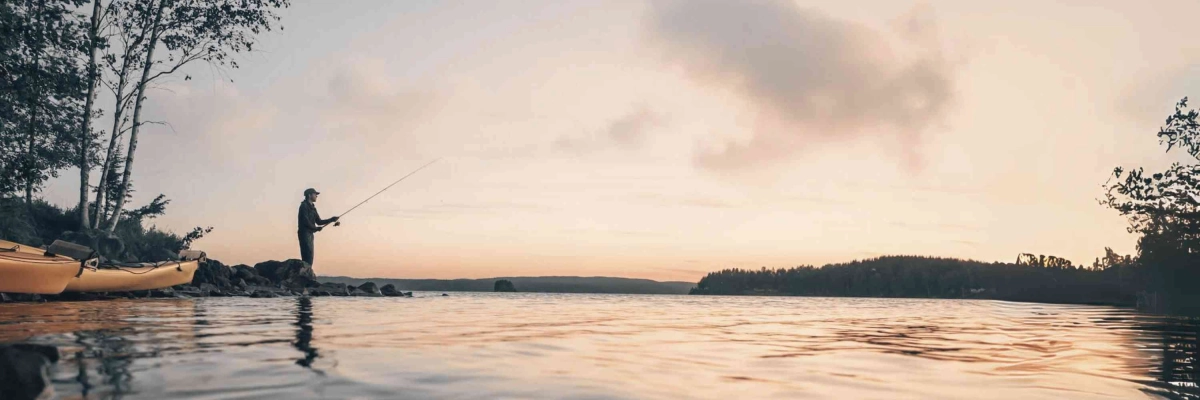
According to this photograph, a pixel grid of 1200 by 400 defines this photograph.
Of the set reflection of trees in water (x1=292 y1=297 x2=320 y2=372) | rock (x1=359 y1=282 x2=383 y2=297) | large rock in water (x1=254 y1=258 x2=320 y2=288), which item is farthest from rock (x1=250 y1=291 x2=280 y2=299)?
reflection of trees in water (x1=292 y1=297 x2=320 y2=372)

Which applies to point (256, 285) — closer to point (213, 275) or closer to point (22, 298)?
point (213, 275)

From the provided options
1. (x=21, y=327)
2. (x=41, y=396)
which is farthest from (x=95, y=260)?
(x=41, y=396)

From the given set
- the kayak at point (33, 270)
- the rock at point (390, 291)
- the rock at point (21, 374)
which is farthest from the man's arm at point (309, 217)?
the rock at point (21, 374)

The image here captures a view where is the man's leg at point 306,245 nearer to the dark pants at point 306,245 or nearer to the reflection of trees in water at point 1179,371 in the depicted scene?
the dark pants at point 306,245

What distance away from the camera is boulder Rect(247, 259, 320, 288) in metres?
31.0

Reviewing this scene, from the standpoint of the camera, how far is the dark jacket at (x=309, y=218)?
1105 inches

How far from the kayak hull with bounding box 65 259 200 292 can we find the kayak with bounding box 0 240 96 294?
0.64 m

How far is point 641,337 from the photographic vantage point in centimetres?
1148

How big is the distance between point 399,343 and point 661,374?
374cm

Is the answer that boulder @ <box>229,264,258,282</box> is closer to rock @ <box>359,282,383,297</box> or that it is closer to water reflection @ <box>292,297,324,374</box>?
rock @ <box>359,282,383,297</box>

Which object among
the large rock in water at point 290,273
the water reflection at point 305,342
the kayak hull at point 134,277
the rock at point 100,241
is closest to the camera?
the water reflection at point 305,342

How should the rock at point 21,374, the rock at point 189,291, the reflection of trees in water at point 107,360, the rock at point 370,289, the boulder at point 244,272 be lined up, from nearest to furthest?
the rock at point 21,374
the reflection of trees in water at point 107,360
the rock at point 189,291
the boulder at point 244,272
the rock at point 370,289

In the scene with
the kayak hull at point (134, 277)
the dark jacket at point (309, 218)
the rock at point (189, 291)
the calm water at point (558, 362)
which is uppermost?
the dark jacket at point (309, 218)

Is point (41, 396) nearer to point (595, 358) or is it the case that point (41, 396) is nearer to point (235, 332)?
point (595, 358)
